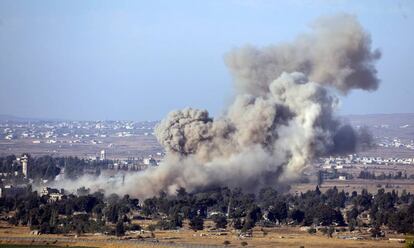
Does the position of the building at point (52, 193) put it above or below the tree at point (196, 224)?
above

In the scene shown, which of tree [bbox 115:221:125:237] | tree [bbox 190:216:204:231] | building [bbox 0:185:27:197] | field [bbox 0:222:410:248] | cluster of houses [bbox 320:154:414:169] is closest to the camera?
field [bbox 0:222:410:248]

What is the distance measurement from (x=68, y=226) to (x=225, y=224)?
11334 mm

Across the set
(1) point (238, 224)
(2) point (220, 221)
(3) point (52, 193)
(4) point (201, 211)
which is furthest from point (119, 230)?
(3) point (52, 193)

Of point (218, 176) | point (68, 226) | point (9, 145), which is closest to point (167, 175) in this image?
point (218, 176)

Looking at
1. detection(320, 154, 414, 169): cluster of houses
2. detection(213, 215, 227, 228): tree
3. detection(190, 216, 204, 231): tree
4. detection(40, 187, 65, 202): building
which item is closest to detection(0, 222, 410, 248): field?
detection(190, 216, 204, 231): tree

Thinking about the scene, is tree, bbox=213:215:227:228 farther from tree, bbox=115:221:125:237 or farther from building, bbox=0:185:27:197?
building, bbox=0:185:27:197

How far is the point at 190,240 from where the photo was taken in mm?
66312

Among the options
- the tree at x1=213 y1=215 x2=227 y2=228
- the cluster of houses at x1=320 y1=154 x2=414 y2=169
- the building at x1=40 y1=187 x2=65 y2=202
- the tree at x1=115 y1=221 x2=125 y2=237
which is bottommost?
the tree at x1=115 y1=221 x2=125 y2=237

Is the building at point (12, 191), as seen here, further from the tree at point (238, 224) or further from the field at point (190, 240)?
the tree at point (238, 224)

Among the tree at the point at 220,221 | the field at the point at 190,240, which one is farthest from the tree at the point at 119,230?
the tree at the point at 220,221

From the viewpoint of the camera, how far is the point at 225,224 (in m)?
76.5

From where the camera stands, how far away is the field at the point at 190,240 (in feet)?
208

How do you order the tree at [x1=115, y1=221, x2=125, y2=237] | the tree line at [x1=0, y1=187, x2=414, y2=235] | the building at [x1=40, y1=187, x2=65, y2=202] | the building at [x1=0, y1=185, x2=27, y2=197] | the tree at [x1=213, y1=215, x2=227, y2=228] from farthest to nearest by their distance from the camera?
1. the building at [x1=0, y1=185, x2=27, y2=197]
2. the building at [x1=40, y1=187, x2=65, y2=202]
3. the tree at [x1=213, y1=215, x2=227, y2=228]
4. the tree line at [x1=0, y1=187, x2=414, y2=235]
5. the tree at [x1=115, y1=221, x2=125, y2=237]

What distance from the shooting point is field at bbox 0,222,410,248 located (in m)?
63.5
